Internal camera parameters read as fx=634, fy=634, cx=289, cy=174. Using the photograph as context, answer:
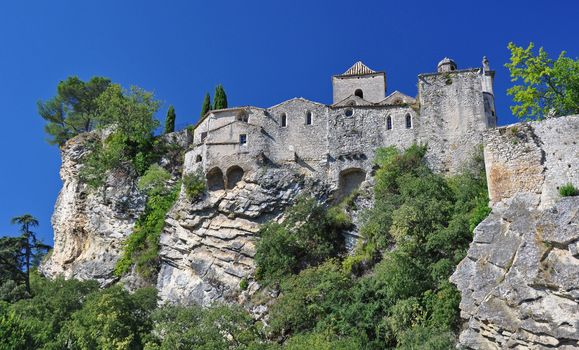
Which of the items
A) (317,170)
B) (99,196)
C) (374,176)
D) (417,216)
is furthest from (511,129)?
(99,196)

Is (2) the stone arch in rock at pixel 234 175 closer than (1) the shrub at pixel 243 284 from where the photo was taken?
No

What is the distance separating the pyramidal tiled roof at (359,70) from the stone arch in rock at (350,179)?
9932 millimetres

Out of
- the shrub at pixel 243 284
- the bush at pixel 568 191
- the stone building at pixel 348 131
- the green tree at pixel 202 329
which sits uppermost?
the stone building at pixel 348 131

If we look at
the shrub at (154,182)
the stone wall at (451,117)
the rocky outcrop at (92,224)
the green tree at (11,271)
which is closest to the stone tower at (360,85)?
the stone wall at (451,117)

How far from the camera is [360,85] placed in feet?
149

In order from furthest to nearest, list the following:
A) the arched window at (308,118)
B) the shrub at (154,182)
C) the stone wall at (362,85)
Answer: the stone wall at (362,85)
the shrub at (154,182)
the arched window at (308,118)

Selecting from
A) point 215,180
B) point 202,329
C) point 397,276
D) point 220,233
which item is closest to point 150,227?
point 215,180

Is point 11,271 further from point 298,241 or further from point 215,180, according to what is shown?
point 298,241

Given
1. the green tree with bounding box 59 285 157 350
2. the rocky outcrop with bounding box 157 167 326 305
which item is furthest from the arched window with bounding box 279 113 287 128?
the green tree with bounding box 59 285 157 350

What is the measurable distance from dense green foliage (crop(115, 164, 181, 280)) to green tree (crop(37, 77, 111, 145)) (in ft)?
41.4

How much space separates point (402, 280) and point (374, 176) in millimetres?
10878

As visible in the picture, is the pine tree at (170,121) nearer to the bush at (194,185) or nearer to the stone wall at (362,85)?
the bush at (194,185)

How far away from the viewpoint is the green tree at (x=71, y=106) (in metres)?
51.7

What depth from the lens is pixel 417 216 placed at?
29.8 m
